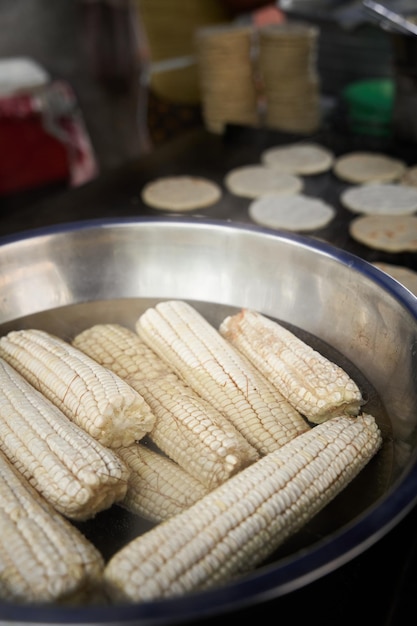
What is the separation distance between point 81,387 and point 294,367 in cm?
59

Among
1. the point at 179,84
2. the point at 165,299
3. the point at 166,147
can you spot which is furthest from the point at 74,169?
the point at 165,299

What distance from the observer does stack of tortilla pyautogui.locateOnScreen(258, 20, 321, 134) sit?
452cm

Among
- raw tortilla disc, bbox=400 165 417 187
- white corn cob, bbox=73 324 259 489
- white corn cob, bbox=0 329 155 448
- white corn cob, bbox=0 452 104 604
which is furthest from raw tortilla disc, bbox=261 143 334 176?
white corn cob, bbox=0 452 104 604

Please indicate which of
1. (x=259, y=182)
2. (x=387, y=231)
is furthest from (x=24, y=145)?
(x=387, y=231)

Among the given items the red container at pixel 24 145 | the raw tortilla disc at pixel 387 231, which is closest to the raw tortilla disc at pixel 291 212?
the raw tortilla disc at pixel 387 231

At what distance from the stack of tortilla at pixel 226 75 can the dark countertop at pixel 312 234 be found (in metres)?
0.27

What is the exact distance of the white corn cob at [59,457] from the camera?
1430 millimetres

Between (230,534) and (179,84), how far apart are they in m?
5.04

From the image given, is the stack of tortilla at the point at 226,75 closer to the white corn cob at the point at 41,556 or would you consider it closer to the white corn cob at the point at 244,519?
the white corn cob at the point at 244,519

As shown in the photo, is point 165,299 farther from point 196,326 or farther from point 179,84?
point 179,84

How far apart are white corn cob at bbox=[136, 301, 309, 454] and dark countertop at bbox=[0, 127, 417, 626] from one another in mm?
399

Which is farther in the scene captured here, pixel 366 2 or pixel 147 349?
pixel 366 2

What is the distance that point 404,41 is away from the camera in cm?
391

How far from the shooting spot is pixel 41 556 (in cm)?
126
